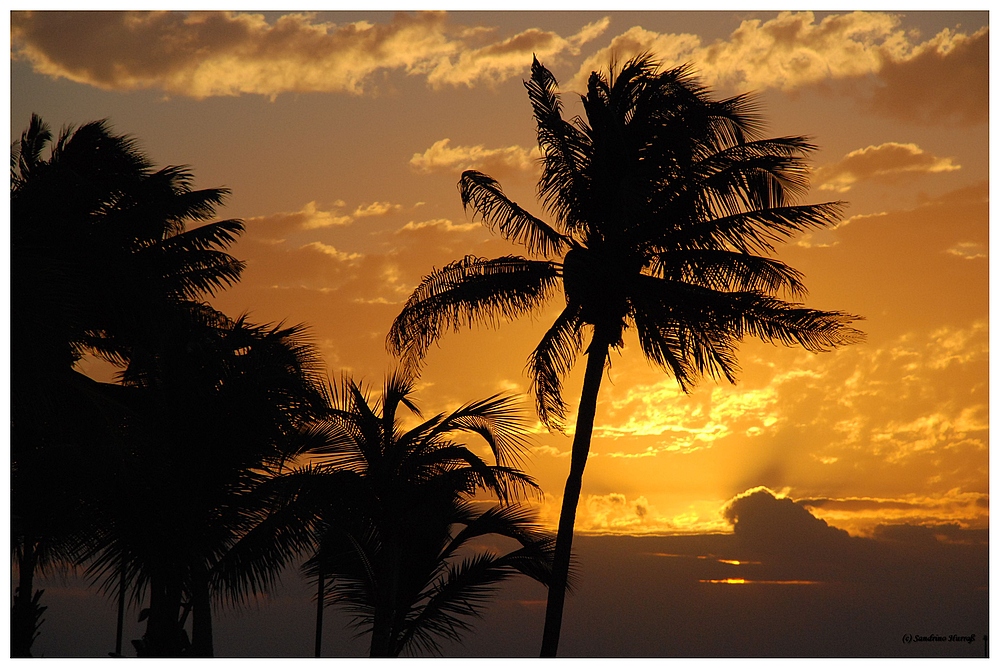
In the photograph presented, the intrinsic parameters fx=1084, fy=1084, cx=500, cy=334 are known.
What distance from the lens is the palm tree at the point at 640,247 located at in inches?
788

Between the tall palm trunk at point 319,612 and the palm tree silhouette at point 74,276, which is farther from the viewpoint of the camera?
the tall palm trunk at point 319,612

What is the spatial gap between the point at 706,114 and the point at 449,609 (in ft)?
35.5

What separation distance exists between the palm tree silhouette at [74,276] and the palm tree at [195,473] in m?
1.12

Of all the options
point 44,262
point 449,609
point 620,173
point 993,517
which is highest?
point 620,173

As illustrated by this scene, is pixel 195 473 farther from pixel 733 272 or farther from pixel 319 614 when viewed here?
pixel 733 272

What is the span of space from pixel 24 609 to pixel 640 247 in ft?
45.6

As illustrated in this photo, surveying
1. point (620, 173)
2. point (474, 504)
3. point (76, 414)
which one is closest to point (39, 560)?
point (76, 414)

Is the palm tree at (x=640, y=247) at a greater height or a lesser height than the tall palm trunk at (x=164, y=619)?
greater

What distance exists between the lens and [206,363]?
20844 mm

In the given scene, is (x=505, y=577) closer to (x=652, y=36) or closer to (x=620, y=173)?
(x=620, y=173)

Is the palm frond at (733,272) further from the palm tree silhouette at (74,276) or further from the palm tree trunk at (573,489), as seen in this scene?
the palm tree silhouette at (74,276)

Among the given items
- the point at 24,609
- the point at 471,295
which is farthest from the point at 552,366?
the point at 24,609

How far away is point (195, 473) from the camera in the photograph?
2019 cm

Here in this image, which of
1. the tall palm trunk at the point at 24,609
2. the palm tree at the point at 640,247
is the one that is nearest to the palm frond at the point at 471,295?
the palm tree at the point at 640,247
